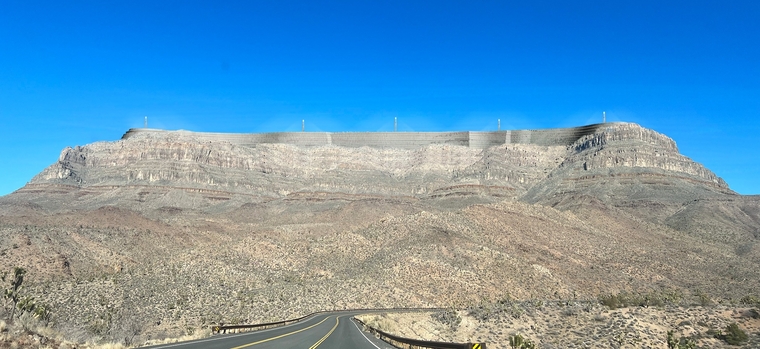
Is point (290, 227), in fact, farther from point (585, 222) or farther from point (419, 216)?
point (585, 222)

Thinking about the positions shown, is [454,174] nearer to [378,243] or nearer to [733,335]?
[378,243]

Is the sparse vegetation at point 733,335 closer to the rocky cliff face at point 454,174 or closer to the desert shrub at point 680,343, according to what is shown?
the desert shrub at point 680,343

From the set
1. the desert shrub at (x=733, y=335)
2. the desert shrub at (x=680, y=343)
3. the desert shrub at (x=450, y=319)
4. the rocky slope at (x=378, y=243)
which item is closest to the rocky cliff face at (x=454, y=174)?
the rocky slope at (x=378, y=243)

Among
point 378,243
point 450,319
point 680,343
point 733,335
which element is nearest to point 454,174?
point 378,243

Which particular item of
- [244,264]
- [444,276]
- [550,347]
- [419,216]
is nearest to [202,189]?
[419,216]

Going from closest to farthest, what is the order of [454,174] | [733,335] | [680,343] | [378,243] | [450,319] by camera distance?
[733,335] < [680,343] < [450,319] < [378,243] < [454,174]

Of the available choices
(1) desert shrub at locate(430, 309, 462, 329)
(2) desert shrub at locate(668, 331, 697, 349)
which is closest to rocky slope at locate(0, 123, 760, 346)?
(1) desert shrub at locate(430, 309, 462, 329)

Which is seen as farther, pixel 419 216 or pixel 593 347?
pixel 419 216
